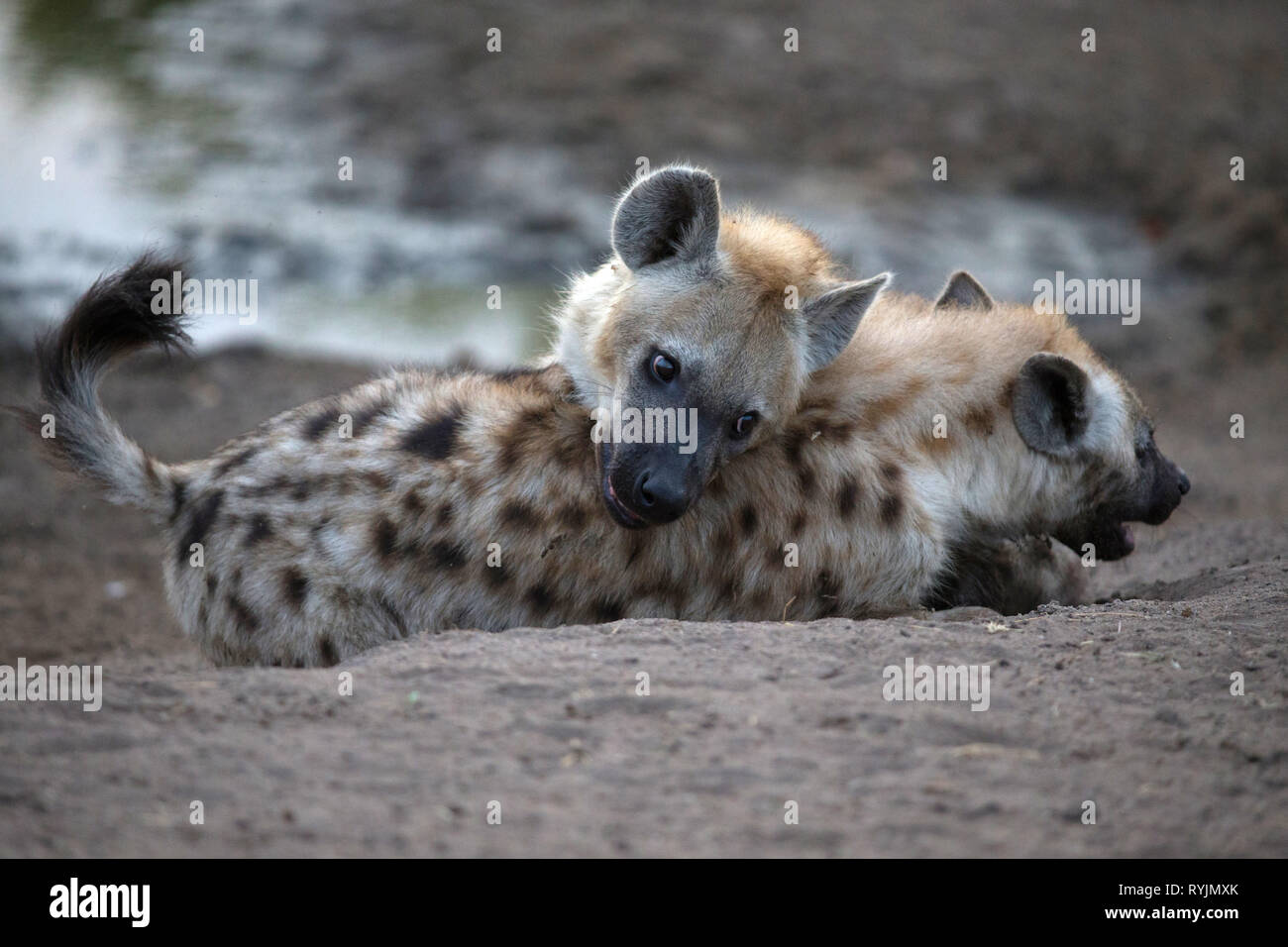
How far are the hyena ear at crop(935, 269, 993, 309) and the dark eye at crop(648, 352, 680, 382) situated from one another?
3.48ft

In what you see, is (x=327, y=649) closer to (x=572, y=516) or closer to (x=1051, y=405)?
(x=572, y=516)

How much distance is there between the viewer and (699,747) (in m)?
2.55

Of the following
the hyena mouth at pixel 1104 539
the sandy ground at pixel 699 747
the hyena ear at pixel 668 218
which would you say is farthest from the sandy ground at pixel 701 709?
the hyena ear at pixel 668 218

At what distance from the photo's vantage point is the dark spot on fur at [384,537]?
352 centimetres

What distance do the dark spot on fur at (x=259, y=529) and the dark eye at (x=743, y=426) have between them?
1.21 metres

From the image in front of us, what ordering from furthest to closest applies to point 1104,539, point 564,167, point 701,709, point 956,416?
point 564,167, point 1104,539, point 956,416, point 701,709

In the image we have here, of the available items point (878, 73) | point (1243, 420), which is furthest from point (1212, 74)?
Result: point (1243, 420)

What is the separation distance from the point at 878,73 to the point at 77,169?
575 cm

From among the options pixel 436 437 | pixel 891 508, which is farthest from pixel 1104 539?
pixel 436 437

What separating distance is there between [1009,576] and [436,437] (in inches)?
64.8


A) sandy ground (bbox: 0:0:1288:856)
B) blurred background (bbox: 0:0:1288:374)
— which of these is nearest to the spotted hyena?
sandy ground (bbox: 0:0:1288:856)

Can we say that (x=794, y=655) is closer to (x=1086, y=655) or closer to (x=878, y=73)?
(x=1086, y=655)

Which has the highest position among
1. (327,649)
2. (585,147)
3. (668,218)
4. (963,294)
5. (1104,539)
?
(585,147)

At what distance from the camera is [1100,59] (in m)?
10.9
